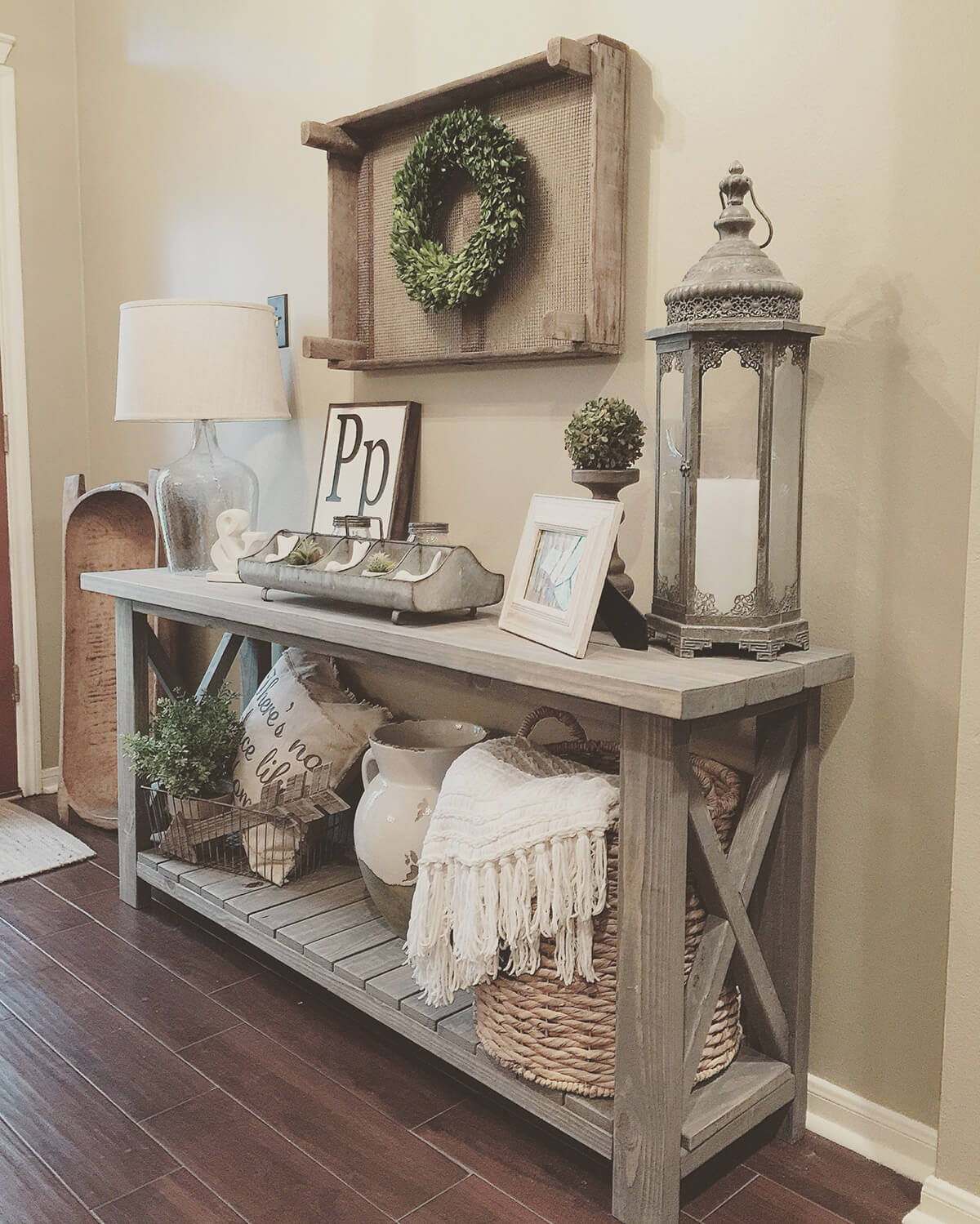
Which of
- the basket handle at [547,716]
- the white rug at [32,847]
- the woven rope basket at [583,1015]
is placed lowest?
the white rug at [32,847]

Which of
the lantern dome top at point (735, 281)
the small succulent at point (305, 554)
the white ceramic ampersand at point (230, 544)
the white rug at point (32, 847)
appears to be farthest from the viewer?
the white rug at point (32, 847)

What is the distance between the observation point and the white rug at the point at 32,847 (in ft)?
9.29

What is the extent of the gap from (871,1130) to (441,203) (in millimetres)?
1760

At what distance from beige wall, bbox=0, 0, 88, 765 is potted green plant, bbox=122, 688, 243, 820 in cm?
117

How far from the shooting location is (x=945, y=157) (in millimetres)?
1463

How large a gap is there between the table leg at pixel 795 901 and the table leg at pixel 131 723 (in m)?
1.47

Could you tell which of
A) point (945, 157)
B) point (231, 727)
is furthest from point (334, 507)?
point (945, 157)

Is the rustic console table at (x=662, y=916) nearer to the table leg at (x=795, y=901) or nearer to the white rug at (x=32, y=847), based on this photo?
the table leg at (x=795, y=901)

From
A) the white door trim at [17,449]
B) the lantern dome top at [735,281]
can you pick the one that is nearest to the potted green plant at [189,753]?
the white door trim at [17,449]

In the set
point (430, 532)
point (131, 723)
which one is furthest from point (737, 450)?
point (131, 723)

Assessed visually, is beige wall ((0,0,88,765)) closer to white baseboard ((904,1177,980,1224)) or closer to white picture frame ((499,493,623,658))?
white picture frame ((499,493,623,658))

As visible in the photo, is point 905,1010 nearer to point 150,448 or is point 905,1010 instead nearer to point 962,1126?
point 962,1126

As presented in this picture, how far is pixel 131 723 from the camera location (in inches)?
101

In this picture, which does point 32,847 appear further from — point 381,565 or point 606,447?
point 606,447
